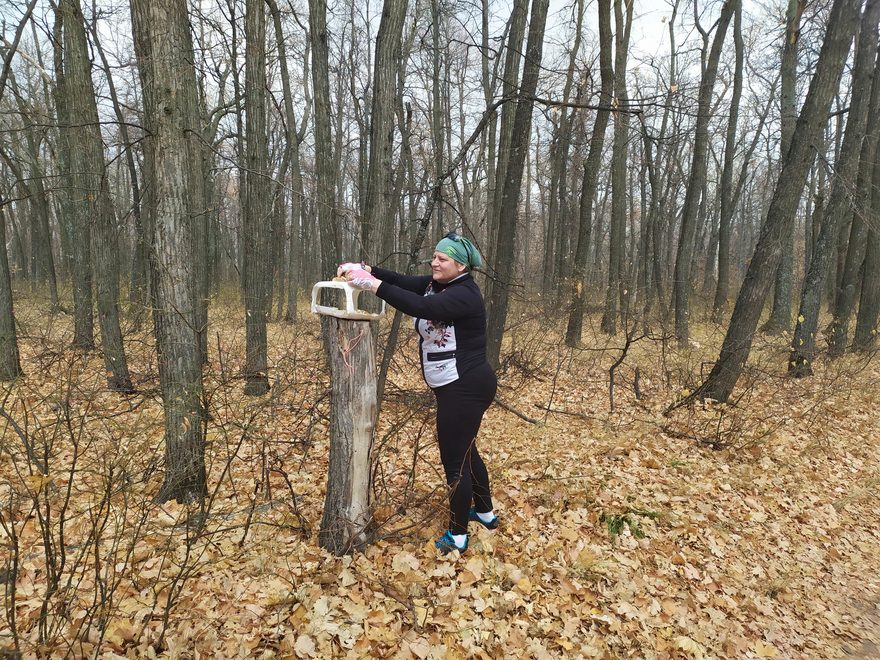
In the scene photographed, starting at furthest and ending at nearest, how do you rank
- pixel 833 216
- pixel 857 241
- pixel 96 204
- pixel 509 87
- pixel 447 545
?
pixel 857 241 < pixel 509 87 < pixel 833 216 < pixel 96 204 < pixel 447 545

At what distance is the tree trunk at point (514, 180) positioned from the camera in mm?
6008

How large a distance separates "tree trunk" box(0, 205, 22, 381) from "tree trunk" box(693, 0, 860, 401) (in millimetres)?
9467

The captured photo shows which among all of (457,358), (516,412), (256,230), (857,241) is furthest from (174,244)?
(857,241)

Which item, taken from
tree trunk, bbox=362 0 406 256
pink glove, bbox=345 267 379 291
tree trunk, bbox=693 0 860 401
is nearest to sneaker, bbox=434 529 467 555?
pink glove, bbox=345 267 379 291

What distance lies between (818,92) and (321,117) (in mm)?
6172

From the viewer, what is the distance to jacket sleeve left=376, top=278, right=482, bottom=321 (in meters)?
2.44

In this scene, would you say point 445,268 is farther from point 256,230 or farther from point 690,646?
point 256,230

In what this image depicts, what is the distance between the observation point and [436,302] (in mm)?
2543

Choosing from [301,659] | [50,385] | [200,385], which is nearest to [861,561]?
[301,659]

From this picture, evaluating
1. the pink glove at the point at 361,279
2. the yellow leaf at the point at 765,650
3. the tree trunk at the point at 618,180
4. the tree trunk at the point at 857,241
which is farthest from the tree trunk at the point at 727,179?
the pink glove at the point at 361,279

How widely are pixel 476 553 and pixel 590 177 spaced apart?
8.54 meters

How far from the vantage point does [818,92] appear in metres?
5.70

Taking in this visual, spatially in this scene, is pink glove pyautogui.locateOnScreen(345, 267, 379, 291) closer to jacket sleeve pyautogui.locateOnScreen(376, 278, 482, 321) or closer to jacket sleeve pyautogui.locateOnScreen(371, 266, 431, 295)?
jacket sleeve pyautogui.locateOnScreen(376, 278, 482, 321)

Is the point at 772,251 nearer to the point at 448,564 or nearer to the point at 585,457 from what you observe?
the point at 585,457
